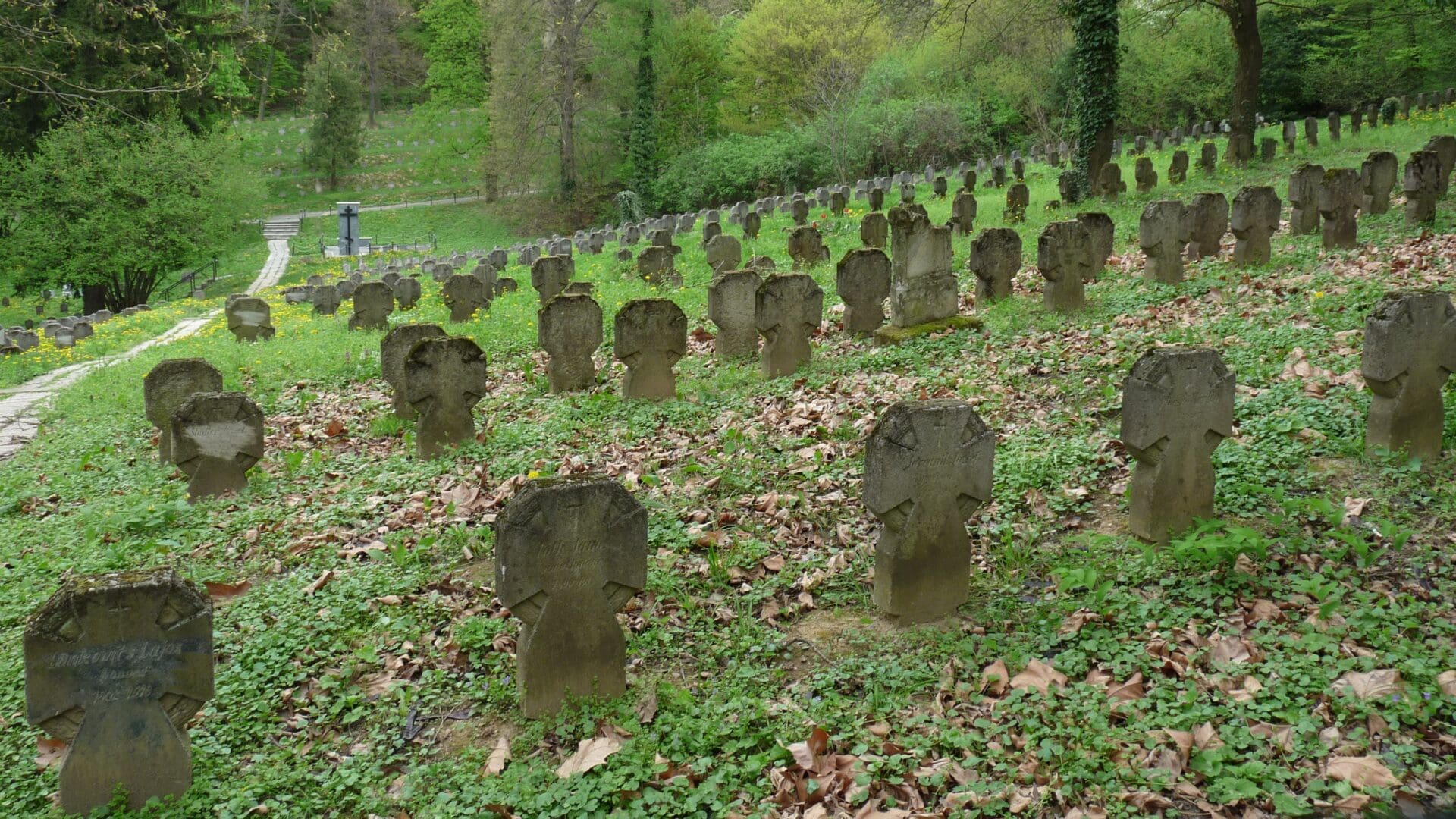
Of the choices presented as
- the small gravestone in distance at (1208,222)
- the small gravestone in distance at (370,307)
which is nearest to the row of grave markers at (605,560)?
the small gravestone in distance at (1208,222)

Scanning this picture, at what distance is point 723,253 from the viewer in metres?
17.9

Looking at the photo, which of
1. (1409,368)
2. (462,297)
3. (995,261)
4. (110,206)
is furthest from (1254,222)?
(110,206)

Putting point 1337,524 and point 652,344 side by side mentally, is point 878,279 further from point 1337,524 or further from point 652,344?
point 1337,524

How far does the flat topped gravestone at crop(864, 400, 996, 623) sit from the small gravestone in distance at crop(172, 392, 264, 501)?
18.3 feet

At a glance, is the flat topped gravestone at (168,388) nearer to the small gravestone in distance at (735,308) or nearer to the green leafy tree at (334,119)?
the small gravestone in distance at (735,308)

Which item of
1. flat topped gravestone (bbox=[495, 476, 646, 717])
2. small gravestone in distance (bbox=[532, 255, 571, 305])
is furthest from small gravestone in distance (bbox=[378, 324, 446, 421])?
small gravestone in distance (bbox=[532, 255, 571, 305])

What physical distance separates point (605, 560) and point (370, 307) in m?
13.1

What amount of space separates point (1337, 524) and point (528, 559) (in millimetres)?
4271

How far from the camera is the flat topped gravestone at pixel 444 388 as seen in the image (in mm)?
8703

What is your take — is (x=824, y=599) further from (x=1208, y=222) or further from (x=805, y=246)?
(x=805, y=246)

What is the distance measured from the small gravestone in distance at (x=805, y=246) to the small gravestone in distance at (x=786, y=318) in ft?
21.9

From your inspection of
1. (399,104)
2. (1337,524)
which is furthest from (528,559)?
(399,104)

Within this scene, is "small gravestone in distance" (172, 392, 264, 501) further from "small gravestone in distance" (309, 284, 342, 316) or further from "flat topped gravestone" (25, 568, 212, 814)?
"small gravestone in distance" (309, 284, 342, 316)

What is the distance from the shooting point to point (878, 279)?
436 inches
